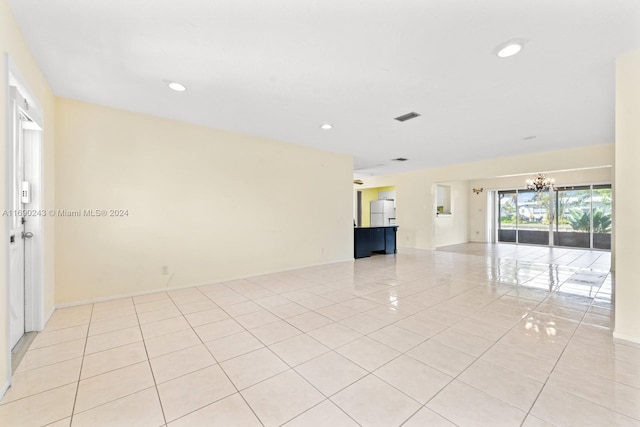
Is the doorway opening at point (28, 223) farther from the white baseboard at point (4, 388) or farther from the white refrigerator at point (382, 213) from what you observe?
the white refrigerator at point (382, 213)

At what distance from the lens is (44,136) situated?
282 cm

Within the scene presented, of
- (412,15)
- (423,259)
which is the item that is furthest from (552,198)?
(412,15)

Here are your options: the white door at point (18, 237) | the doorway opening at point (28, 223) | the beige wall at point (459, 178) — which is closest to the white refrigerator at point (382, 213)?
the beige wall at point (459, 178)

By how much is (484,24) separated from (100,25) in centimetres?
296

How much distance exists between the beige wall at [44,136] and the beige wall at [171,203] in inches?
9.4

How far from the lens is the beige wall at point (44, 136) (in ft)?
5.79

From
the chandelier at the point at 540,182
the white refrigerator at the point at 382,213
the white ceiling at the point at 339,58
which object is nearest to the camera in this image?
the white ceiling at the point at 339,58

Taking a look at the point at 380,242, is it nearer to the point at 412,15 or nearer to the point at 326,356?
the point at 326,356

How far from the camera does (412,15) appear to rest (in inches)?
76.5

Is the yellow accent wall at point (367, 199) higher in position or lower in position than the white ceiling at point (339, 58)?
lower

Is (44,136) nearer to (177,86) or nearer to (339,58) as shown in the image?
(177,86)

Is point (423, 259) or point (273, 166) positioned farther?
point (423, 259)

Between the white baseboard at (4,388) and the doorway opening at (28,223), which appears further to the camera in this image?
the doorway opening at (28,223)

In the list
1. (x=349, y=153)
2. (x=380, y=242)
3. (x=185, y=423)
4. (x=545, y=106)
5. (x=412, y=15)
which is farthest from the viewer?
(x=380, y=242)
